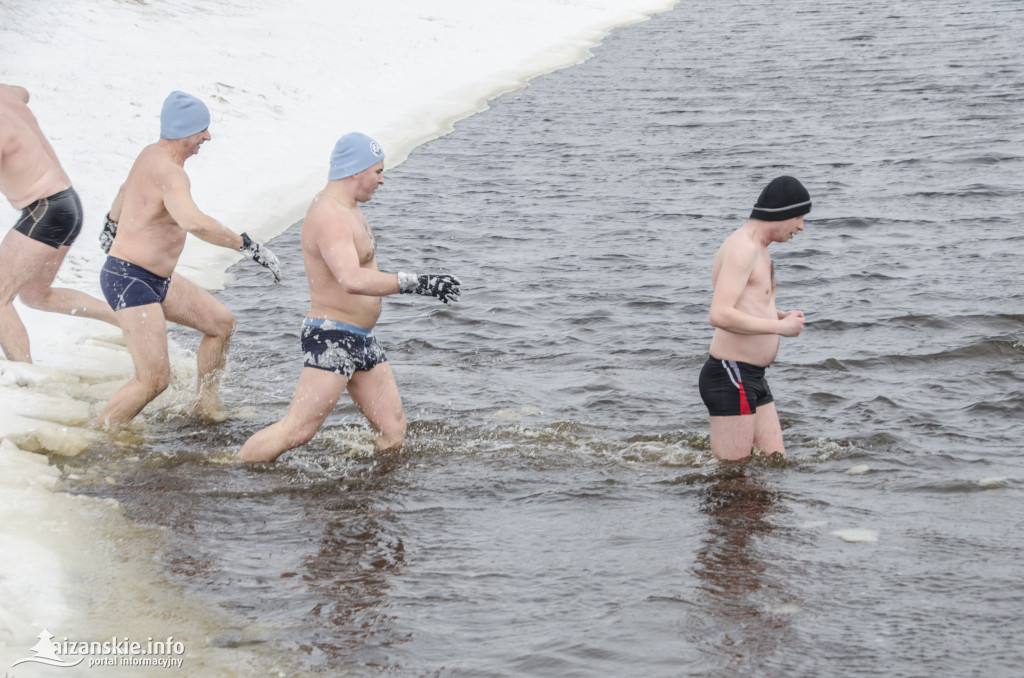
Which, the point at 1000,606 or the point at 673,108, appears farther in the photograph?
the point at 673,108

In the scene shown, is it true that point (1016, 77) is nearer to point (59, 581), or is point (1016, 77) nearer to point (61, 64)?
point (61, 64)

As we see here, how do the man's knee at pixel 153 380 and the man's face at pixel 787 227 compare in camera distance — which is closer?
the man's face at pixel 787 227

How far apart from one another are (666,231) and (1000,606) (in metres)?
8.35

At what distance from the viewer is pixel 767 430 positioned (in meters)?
6.24

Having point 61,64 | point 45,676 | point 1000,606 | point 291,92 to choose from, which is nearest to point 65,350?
point 45,676

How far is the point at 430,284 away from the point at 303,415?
3.52ft

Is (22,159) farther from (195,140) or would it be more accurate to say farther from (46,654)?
(46,654)

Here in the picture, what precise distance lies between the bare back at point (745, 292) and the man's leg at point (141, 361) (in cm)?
318

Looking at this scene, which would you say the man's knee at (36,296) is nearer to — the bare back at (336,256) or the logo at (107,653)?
the bare back at (336,256)

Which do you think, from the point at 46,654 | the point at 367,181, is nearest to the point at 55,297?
the point at 367,181

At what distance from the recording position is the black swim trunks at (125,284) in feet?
21.3

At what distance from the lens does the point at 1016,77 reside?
19531 mm

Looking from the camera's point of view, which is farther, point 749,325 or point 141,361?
point 141,361

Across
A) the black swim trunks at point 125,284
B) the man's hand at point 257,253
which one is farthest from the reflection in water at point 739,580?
the black swim trunks at point 125,284
